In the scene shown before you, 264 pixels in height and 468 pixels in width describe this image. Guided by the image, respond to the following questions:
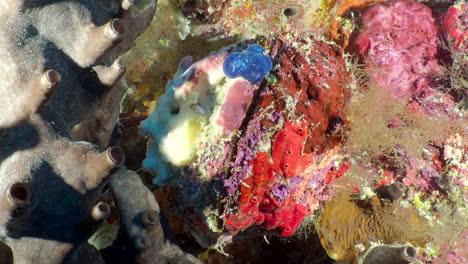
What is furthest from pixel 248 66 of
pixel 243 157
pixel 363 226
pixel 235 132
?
pixel 363 226

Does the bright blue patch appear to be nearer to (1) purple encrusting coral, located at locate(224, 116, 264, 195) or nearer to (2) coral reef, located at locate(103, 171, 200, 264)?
(1) purple encrusting coral, located at locate(224, 116, 264, 195)

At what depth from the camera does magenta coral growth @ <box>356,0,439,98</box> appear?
350cm

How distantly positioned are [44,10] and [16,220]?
1.25 m

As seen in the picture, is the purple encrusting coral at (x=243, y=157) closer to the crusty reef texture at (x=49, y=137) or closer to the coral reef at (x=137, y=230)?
the coral reef at (x=137, y=230)

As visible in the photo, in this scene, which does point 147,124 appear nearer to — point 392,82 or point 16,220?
point 16,220

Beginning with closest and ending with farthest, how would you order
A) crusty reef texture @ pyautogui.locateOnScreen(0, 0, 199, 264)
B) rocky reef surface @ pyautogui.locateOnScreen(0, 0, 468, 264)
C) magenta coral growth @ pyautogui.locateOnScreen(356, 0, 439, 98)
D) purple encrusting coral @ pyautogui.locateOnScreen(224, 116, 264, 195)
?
crusty reef texture @ pyautogui.locateOnScreen(0, 0, 199, 264) < rocky reef surface @ pyautogui.locateOnScreen(0, 0, 468, 264) < purple encrusting coral @ pyautogui.locateOnScreen(224, 116, 264, 195) < magenta coral growth @ pyautogui.locateOnScreen(356, 0, 439, 98)

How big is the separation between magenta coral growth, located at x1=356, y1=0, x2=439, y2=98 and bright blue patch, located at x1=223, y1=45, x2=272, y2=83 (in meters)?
1.53

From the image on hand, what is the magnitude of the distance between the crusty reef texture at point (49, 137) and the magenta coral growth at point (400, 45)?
275 cm

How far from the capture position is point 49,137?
1.82m

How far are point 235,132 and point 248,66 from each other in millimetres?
510

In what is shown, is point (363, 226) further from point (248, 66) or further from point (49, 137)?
point (49, 137)

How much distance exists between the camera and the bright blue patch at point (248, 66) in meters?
2.47

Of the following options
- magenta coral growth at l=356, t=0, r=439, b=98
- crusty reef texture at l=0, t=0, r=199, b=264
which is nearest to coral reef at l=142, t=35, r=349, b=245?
crusty reef texture at l=0, t=0, r=199, b=264

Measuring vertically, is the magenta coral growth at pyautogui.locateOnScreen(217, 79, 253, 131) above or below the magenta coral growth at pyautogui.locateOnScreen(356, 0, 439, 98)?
above
